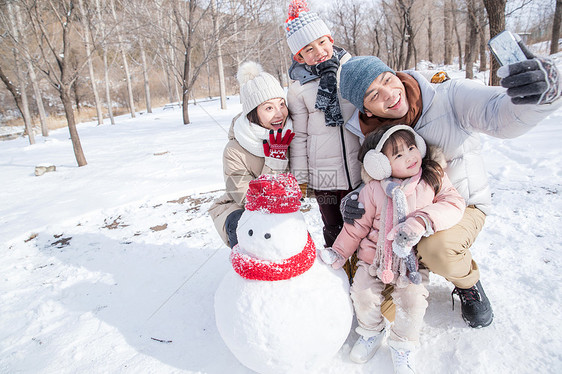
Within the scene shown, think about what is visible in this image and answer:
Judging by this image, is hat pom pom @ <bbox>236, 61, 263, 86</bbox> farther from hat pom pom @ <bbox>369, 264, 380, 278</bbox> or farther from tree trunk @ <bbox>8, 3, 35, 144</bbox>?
tree trunk @ <bbox>8, 3, 35, 144</bbox>

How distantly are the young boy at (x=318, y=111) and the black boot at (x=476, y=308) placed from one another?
839 mm

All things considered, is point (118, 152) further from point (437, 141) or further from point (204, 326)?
point (437, 141)

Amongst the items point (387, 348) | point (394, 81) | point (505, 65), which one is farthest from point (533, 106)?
point (387, 348)

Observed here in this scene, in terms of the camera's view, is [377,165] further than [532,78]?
Yes

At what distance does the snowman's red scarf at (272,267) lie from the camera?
129cm

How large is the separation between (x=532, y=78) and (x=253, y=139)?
1267 mm

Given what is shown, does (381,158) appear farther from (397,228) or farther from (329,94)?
(329,94)

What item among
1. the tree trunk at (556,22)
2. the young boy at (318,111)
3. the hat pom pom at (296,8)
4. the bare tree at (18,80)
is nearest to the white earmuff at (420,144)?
the young boy at (318,111)

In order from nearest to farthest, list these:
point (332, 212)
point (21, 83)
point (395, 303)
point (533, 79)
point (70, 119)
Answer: point (533, 79) → point (395, 303) → point (332, 212) → point (70, 119) → point (21, 83)

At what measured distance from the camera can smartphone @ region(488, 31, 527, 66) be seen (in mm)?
1050

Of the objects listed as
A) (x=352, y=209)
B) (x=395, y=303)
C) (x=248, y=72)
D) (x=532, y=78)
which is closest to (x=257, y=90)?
(x=248, y=72)

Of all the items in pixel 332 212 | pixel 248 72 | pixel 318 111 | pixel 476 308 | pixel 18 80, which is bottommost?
pixel 476 308

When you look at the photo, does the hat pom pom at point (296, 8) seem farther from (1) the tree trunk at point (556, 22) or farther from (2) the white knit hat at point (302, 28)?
(1) the tree trunk at point (556, 22)

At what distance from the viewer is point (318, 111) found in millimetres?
1771
